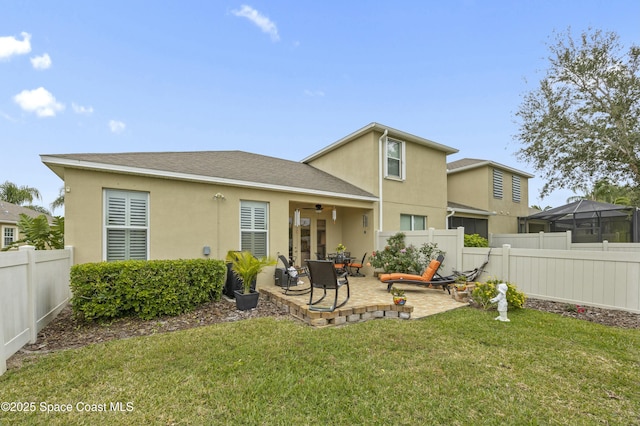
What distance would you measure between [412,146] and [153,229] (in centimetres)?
1046

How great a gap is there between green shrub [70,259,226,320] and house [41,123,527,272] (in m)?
1.73

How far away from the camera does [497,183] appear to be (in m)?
16.4

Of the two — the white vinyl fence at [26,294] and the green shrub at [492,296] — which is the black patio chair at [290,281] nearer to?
the green shrub at [492,296]

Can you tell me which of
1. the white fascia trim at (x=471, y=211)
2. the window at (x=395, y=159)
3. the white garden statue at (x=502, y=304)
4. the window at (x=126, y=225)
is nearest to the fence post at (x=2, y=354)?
the window at (x=126, y=225)

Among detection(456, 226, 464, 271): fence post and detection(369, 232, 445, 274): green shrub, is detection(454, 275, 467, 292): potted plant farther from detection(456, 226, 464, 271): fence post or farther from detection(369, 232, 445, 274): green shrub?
detection(369, 232, 445, 274): green shrub

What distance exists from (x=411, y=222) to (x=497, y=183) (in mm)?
7676

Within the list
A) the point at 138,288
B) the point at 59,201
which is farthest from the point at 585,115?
the point at 59,201

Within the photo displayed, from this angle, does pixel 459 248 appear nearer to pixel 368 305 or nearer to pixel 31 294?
pixel 368 305

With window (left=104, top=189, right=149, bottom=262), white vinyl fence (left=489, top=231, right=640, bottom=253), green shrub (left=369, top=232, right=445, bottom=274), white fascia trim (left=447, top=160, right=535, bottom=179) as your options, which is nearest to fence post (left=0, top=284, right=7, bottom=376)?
window (left=104, top=189, right=149, bottom=262)

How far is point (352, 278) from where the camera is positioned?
10594 mm

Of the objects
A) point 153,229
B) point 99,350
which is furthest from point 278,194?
point 99,350

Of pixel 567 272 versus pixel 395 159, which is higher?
pixel 395 159

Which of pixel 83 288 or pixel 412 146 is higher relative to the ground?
pixel 412 146

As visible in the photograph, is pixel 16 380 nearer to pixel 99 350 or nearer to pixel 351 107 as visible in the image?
pixel 99 350
